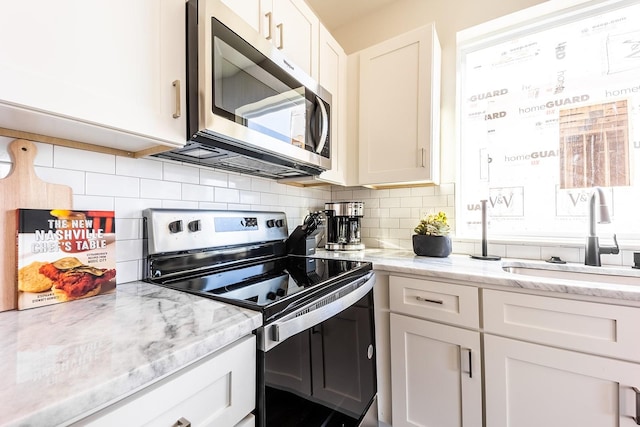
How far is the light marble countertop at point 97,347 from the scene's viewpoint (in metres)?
0.37

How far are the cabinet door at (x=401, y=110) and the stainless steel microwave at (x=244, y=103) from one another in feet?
1.39

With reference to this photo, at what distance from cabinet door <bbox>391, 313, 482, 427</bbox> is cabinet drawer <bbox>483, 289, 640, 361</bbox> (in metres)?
0.14

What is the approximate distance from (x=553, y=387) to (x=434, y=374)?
1.35 feet

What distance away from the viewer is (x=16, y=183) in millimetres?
757

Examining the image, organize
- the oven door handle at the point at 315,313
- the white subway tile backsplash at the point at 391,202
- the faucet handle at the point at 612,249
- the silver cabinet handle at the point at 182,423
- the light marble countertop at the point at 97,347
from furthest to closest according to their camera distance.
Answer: the white subway tile backsplash at the point at 391,202, the faucet handle at the point at 612,249, the oven door handle at the point at 315,313, the silver cabinet handle at the point at 182,423, the light marble countertop at the point at 97,347

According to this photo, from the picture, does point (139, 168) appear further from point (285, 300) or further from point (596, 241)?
point (596, 241)

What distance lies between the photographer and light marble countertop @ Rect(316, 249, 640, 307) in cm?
91

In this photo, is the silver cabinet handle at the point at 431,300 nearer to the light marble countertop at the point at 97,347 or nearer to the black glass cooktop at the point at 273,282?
the black glass cooktop at the point at 273,282

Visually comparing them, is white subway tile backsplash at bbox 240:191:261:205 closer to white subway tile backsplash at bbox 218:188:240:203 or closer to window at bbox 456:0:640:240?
white subway tile backsplash at bbox 218:188:240:203

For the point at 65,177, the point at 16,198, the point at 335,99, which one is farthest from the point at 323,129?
the point at 16,198

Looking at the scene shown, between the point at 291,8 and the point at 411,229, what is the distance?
56.0 inches

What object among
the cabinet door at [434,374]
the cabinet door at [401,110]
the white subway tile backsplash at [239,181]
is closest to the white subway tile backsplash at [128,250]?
the white subway tile backsplash at [239,181]

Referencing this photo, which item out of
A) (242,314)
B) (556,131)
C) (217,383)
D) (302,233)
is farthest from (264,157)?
(556,131)

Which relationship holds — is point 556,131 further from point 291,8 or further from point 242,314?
point 242,314
